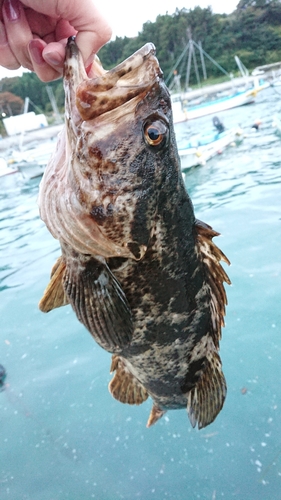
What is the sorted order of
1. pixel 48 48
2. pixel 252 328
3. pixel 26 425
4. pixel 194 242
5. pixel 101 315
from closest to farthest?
pixel 48 48 → pixel 101 315 → pixel 194 242 → pixel 26 425 → pixel 252 328

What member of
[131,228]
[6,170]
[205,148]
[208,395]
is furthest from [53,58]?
[6,170]

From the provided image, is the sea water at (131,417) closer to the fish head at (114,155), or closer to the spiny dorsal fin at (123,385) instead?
the spiny dorsal fin at (123,385)

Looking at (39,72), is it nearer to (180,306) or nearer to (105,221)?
(105,221)

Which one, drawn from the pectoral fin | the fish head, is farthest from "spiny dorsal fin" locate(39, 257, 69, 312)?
the fish head

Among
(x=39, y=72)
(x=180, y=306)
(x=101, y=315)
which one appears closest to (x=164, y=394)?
(x=180, y=306)

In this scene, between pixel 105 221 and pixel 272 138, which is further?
pixel 272 138

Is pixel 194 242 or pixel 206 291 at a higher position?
pixel 194 242

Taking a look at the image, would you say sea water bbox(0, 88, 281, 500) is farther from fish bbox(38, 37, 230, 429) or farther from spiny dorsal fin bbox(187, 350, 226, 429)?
fish bbox(38, 37, 230, 429)
